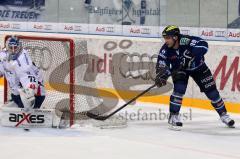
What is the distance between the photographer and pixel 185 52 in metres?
6.60

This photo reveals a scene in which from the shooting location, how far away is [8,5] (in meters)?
12.9

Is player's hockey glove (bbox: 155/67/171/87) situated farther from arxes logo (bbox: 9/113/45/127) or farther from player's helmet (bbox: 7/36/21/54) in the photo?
player's helmet (bbox: 7/36/21/54)

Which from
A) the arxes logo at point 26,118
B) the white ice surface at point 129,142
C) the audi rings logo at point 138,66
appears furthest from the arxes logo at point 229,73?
the arxes logo at point 26,118

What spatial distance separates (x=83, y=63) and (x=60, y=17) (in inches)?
135

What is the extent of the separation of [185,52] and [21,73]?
69.4 inches

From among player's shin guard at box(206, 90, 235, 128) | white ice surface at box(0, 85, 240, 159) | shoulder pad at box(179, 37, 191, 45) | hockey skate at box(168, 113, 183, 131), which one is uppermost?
shoulder pad at box(179, 37, 191, 45)

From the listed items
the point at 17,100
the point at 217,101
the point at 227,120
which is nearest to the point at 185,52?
the point at 217,101

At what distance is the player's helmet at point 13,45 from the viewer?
6652 mm

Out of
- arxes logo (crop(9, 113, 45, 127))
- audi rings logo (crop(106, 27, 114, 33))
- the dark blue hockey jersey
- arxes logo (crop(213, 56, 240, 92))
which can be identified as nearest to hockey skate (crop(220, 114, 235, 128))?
the dark blue hockey jersey

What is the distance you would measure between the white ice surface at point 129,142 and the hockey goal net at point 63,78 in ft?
1.25

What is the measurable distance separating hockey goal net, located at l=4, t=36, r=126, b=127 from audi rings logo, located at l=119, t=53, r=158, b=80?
4.59ft

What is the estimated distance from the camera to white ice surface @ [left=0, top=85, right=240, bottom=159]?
213 inches

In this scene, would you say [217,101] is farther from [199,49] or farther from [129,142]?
[129,142]

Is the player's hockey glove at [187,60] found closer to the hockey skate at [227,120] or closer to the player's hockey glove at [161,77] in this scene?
the player's hockey glove at [161,77]
